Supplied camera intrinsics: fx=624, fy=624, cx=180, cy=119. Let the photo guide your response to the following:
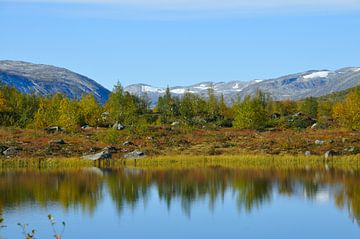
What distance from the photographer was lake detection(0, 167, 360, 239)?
106 ft

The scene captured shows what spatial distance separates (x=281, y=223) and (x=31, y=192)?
20699 millimetres

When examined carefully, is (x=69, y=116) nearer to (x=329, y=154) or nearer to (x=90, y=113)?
(x=90, y=113)

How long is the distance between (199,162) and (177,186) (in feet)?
63.4

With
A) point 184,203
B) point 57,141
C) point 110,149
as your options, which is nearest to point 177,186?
point 184,203

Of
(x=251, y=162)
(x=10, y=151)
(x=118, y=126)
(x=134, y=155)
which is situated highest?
(x=118, y=126)

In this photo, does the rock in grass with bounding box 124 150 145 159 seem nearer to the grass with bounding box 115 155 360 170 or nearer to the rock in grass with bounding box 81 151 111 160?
the rock in grass with bounding box 81 151 111 160

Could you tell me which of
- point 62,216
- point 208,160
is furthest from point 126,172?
point 62,216

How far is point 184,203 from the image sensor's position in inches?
1657

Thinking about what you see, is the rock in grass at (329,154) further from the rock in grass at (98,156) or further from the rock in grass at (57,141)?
the rock in grass at (57,141)

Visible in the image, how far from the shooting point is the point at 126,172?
6084 cm

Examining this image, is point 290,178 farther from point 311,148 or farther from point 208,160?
point 311,148

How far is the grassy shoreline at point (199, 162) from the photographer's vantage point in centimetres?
6525

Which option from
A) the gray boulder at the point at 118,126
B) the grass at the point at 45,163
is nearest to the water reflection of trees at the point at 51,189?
the grass at the point at 45,163

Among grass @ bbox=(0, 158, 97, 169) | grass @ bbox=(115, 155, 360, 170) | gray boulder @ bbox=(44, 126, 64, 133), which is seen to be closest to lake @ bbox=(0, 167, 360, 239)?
grass @ bbox=(115, 155, 360, 170)
